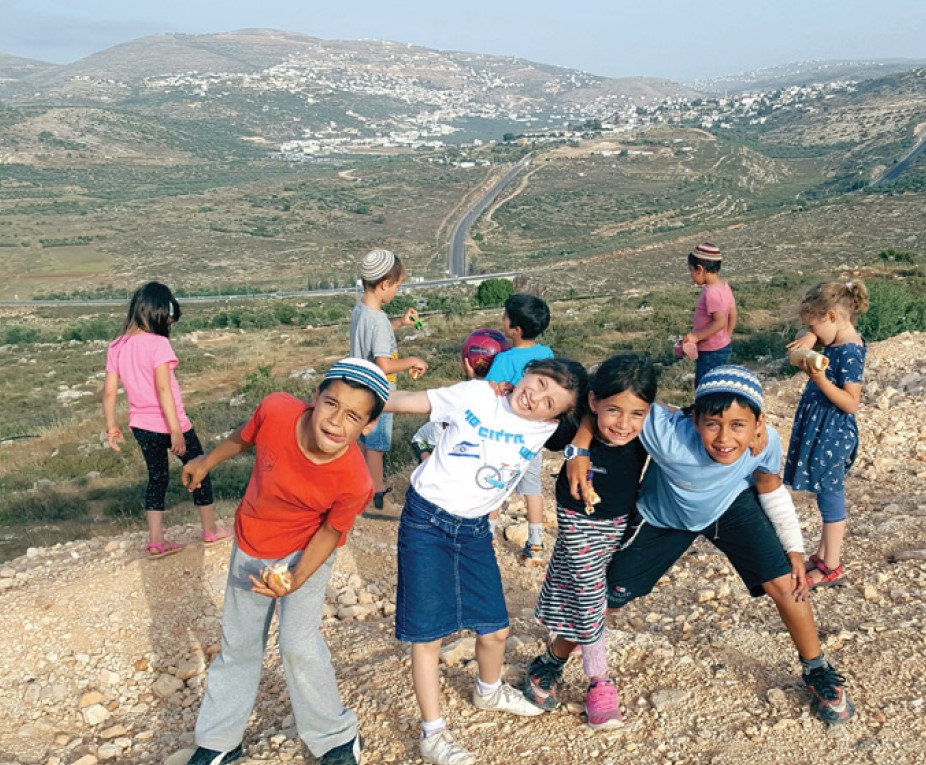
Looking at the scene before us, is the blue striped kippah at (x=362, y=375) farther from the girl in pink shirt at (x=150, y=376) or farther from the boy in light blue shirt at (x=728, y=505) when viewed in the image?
the girl in pink shirt at (x=150, y=376)

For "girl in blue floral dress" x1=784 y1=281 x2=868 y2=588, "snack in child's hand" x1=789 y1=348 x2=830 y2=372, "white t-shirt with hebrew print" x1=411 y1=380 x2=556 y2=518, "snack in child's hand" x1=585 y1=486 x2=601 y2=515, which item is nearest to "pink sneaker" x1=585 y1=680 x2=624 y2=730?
"snack in child's hand" x1=585 y1=486 x2=601 y2=515

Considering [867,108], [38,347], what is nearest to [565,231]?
[38,347]

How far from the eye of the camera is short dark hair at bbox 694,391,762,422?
8.86 feet

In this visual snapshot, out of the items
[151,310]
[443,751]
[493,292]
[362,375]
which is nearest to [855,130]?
[493,292]

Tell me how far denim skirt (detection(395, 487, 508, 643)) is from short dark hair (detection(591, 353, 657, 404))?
2.33 feet

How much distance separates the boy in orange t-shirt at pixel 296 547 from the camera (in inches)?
105

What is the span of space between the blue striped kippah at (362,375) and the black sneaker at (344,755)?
52.6 inches

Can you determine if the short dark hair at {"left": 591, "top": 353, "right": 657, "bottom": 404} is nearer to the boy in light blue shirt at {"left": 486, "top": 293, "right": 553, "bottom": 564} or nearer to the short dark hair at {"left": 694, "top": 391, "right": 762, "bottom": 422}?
the short dark hair at {"left": 694, "top": 391, "right": 762, "bottom": 422}

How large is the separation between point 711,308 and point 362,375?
353 cm

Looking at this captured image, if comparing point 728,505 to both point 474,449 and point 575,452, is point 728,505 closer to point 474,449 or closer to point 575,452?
point 575,452

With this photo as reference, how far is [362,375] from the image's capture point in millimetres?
2645

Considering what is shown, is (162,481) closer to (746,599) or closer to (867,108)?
(746,599)

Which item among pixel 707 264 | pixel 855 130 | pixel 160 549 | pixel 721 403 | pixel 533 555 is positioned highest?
pixel 855 130

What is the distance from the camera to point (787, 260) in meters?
37.0
